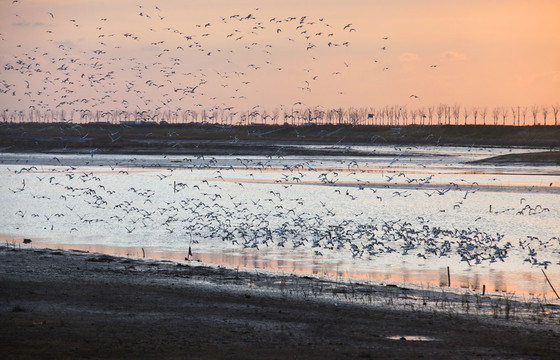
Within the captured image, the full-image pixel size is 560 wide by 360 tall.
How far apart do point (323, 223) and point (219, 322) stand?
23.1 meters

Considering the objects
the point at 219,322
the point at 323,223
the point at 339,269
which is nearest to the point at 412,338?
the point at 219,322

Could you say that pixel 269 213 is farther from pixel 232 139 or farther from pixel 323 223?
pixel 232 139

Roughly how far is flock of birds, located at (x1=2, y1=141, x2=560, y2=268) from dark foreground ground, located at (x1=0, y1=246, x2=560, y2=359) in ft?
30.9

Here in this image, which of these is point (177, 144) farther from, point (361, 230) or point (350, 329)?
point (350, 329)

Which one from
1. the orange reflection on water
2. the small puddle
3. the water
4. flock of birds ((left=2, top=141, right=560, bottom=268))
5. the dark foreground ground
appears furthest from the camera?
flock of birds ((left=2, top=141, right=560, bottom=268))

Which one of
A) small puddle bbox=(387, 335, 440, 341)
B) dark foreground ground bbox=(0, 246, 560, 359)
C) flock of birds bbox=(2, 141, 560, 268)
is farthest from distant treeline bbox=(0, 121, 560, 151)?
small puddle bbox=(387, 335, 440, 341)

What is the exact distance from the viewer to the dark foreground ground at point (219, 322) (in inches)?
533

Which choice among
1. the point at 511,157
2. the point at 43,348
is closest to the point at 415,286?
the point at 43,348

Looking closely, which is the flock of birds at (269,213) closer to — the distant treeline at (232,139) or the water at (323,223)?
the water at (323,223)

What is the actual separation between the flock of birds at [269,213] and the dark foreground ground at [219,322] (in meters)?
9.41

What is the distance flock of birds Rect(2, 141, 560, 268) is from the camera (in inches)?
1211

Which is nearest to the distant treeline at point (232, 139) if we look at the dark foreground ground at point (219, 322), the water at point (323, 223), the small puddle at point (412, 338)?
the water at point (323, 223)

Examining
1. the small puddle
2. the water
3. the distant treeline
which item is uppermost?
the distant treeline

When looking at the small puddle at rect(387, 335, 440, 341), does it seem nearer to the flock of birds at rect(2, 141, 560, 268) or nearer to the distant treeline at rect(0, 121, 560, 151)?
the flock of birds at rect(2, 141, 560, 268)
